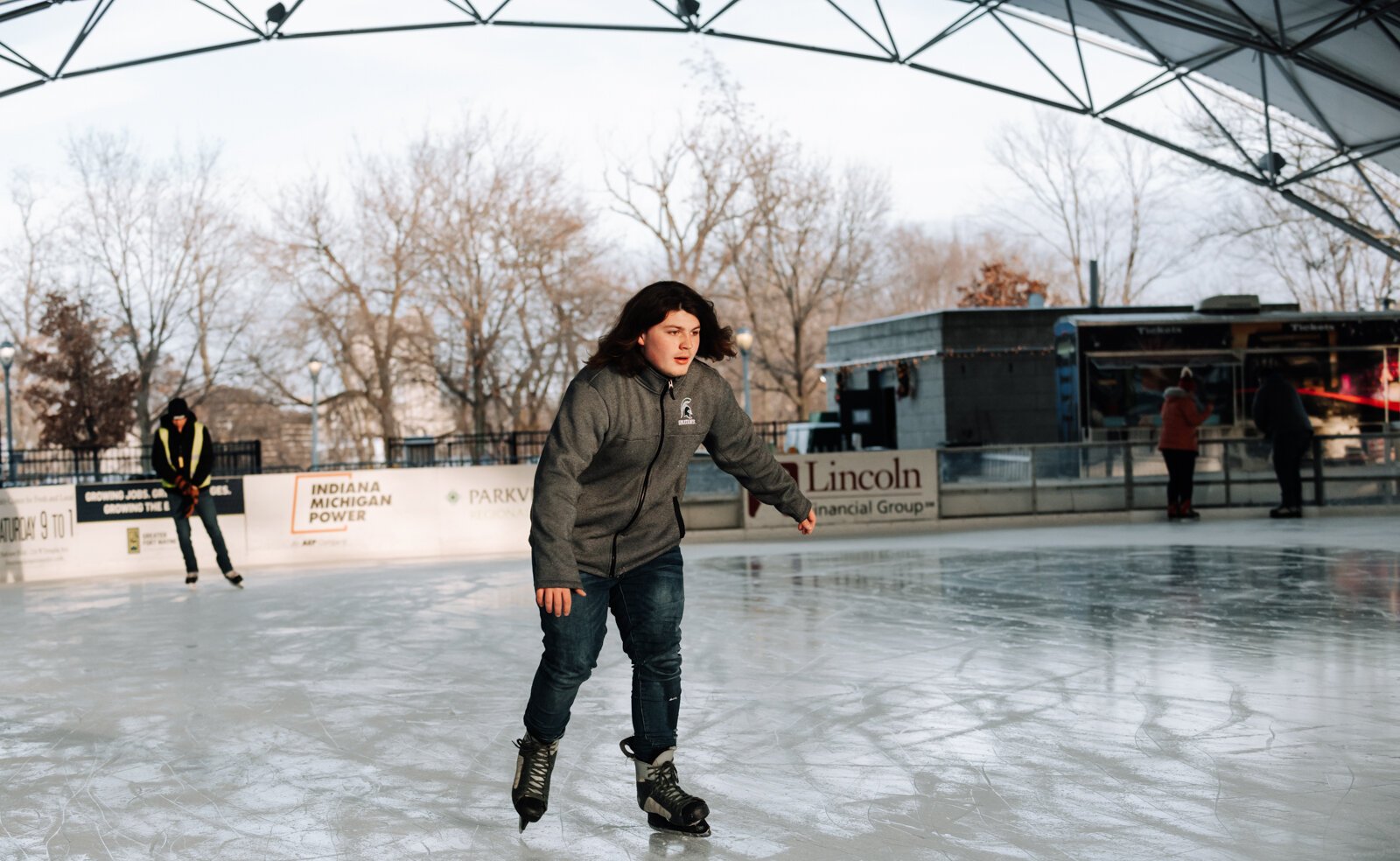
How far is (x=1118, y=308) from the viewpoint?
89.0 feet

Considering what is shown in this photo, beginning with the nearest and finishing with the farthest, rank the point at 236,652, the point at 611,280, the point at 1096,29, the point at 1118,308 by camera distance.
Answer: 1. the point at 236,652
2. the point at 1096,29
3. the point at 1118,308
4. the point at 611,280

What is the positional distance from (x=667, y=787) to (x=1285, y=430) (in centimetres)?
1601

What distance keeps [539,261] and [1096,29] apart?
24360 mm

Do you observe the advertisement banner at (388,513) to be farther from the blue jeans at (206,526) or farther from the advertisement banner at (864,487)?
the advertisement banner at (864,487)

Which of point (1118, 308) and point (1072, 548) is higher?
point (1118, 308)

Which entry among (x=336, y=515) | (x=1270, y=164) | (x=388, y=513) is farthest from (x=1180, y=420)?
(x=336, y=515)

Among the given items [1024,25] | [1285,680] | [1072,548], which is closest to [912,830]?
[1285,680]

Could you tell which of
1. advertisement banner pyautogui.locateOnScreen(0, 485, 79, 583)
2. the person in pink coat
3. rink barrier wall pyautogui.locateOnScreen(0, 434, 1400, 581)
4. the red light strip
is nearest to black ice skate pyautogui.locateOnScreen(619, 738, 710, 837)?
rink barrier wall pyautogui.locateOnScreen(0, 434, 1400, 581)

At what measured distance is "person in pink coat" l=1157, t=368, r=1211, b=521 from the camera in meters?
18.1

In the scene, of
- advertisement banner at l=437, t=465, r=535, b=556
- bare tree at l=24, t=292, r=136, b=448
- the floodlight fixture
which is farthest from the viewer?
bare tree at l=24, t=292, r=136, b=448

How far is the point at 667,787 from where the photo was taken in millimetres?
4477

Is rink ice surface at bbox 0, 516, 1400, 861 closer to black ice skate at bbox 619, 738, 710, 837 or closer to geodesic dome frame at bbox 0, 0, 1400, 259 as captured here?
black ice skate at bbox 619, 738, 710, 837

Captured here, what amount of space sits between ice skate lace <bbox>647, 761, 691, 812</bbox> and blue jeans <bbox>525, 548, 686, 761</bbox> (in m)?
0.06

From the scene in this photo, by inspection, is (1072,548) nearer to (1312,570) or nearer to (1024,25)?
(1312,570)
